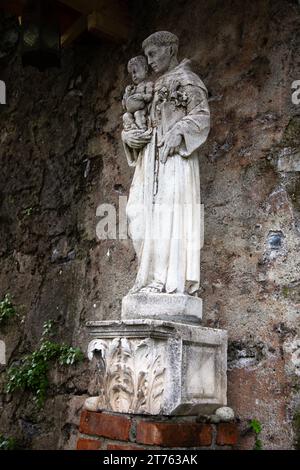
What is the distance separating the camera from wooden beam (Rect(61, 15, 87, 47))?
15.3 ft

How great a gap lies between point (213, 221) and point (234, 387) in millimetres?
987

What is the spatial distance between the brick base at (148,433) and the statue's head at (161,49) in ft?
6.28

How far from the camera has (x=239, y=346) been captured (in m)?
3.46

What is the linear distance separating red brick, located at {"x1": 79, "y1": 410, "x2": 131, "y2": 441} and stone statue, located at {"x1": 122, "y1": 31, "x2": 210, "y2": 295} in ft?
2.11

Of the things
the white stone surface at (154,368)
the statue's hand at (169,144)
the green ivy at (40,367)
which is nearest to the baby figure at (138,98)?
the statue's hand at (169,144)

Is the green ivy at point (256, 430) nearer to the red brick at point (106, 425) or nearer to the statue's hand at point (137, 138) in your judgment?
the red brick at point (106, 425)

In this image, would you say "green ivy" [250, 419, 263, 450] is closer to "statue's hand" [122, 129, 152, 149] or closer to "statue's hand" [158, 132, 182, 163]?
"statue's hand" [158, 132, 182, 163]

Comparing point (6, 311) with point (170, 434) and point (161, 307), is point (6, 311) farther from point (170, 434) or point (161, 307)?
point (170, 434)

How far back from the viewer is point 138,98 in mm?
3443

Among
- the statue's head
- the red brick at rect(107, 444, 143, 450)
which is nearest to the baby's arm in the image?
the statue's head

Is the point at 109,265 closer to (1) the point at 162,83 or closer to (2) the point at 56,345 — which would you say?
(2) the point at 56,345

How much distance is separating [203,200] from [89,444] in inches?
62.7

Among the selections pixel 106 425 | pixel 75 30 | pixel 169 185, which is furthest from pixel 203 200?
pixel 75 30
